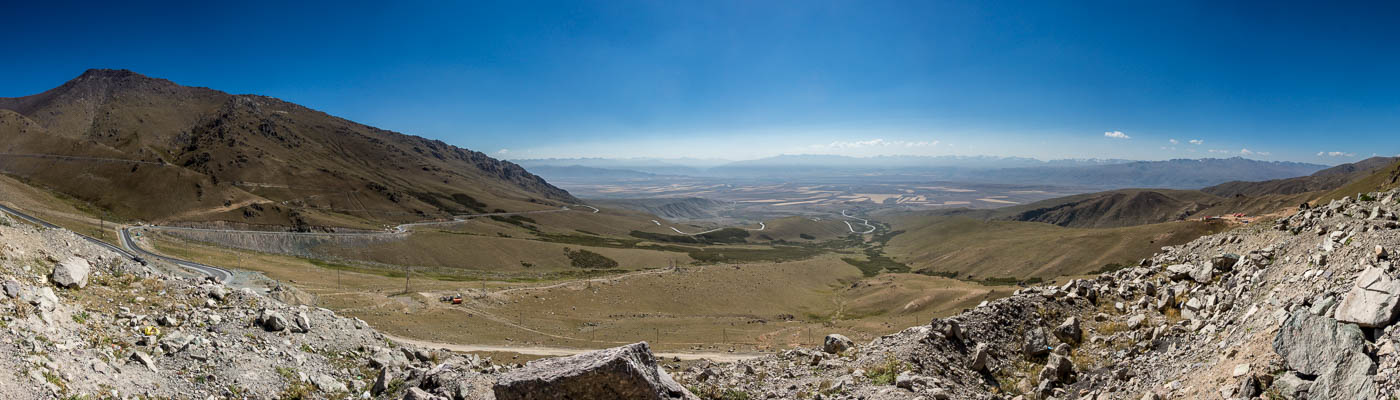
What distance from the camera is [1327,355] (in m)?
8.66

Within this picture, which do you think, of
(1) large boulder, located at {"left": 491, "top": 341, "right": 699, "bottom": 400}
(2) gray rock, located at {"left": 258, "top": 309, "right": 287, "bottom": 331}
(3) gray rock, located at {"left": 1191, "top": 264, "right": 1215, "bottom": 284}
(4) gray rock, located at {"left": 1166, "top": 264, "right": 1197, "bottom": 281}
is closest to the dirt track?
(2) gray rock, located at {"left": 258, "top": 309, "right": 287, "bottom": 331}

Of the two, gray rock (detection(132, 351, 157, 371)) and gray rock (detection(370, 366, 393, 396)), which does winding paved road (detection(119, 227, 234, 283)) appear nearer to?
gray rock (detection(132, 351, 157, 371))

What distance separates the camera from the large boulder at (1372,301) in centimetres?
842

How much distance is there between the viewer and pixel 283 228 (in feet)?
388

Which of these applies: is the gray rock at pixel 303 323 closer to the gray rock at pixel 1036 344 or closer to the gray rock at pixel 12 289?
the gray rock at pixel 12 289

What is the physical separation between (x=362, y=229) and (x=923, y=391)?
147 m

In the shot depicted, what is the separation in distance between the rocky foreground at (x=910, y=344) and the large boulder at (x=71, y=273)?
52 mm

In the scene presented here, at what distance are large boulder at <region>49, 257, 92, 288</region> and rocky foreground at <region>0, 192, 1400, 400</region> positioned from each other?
0.17 feet

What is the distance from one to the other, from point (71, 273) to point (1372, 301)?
30.0m

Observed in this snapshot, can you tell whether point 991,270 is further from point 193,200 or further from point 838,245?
point 193,200

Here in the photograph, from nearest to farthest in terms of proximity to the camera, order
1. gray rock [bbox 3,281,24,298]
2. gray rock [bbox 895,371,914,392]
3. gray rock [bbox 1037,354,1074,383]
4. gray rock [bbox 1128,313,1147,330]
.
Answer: gray rock [bbox 3,281,24,298]
gray rock [bbox 895,371,914,392]
gray rock [bbox 1037,354,1074,383]
gray rock [bbox 1128,313,1147,330]

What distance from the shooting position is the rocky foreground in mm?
9477

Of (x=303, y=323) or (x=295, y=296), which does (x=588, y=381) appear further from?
(x=295, y=296)

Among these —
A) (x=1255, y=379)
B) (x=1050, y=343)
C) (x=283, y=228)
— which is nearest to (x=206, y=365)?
(x=1255, y=379)
